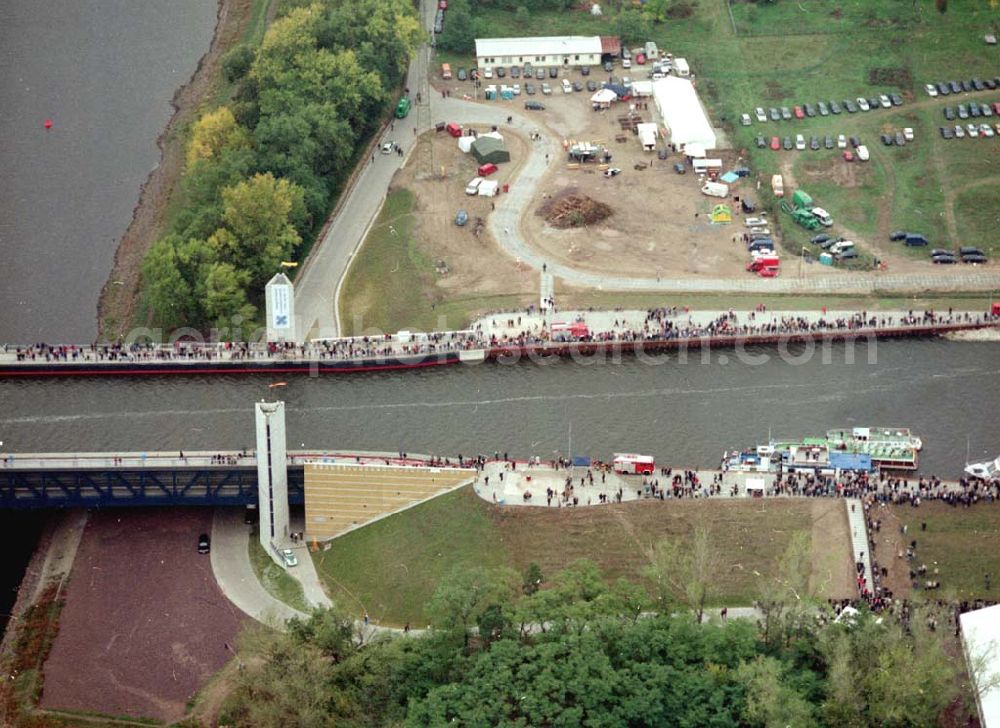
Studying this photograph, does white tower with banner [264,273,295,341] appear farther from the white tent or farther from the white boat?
the white tent

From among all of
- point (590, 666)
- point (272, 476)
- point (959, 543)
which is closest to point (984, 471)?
point (959, 543)

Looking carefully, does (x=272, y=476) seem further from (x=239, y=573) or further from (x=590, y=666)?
(x=590, y=666)

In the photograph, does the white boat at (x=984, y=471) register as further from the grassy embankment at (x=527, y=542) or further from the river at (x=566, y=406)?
the grassy embankment at (x=527, y=542)

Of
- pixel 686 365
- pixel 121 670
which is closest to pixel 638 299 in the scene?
pixel 686 365

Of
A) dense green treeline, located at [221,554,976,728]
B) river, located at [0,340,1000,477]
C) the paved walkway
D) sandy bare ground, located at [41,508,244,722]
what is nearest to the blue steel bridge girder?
the paved walkway

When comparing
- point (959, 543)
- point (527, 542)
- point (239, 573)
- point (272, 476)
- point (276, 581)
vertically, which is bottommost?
point (959, 543)
